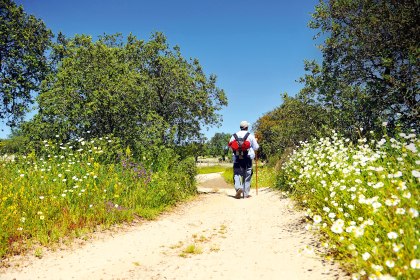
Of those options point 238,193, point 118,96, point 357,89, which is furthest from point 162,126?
point 357,89

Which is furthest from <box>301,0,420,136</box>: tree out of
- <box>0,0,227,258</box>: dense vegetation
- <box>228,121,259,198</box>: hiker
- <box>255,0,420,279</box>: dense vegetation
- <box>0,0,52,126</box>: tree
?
<box>0,0,52,126</box>: tree

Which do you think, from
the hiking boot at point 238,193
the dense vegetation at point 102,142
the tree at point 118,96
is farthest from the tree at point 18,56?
the hiking boot at point 238,193

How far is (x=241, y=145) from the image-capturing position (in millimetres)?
11688

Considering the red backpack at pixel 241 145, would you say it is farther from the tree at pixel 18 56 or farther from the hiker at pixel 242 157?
the tree at pixel 18 56

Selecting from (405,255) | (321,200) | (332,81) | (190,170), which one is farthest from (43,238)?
(332,81)

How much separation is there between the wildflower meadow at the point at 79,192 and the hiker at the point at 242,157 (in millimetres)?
1813

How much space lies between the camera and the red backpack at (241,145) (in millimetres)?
11664

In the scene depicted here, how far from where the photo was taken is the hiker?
11797mm

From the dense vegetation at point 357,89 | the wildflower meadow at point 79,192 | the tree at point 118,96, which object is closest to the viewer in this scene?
the wildflower meadow at point 79,192

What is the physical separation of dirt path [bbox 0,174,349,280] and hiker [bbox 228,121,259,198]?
364 centimetres

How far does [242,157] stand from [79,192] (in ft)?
19.0

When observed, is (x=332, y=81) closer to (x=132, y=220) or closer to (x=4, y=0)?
(x=132, y=220)

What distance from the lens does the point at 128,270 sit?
4910 millimetres

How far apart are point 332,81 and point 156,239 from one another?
7703 mm
